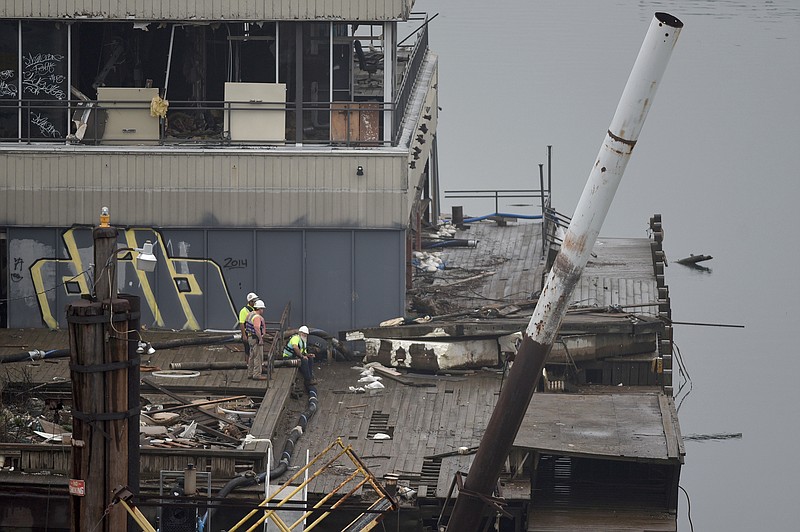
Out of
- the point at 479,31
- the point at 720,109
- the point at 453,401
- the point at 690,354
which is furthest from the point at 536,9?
the point at 453,401

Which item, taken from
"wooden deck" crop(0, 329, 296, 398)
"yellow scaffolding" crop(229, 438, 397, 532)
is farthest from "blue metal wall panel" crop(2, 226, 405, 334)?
"yellow scaffolding" crop(229, 438, 397, 532)

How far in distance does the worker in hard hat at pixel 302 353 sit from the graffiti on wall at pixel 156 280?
3.79 m

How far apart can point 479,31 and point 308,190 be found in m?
76.9

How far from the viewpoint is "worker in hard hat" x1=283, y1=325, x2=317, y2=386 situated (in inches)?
1133

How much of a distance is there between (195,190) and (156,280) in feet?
7.39

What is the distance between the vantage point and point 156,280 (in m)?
32.6

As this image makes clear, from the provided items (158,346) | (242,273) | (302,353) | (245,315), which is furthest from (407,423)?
(242,273)

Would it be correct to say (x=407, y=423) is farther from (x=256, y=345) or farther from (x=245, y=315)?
(x=245, y=315)

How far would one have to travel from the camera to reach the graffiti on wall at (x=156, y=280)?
107 ft

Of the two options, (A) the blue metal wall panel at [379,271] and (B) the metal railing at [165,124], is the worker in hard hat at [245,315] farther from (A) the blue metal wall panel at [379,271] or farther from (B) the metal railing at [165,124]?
(B) the metal railing at [165,124]

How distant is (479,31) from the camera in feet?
351

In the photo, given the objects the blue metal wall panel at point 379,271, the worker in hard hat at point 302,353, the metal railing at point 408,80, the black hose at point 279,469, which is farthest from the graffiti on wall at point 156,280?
the black hose at point 279,469

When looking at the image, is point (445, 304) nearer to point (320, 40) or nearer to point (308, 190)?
point (308, 190)

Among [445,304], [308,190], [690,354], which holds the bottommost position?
[690,354]
